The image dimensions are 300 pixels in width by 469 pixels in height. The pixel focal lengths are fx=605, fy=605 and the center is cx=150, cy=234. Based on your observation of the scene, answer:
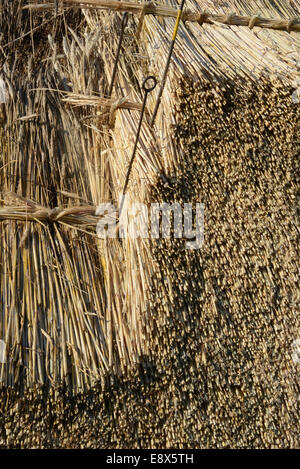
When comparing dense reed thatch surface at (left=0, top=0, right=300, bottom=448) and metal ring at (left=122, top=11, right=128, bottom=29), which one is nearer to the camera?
dense reed thatch surface at (left=0, top=0, right=300, bottom=448)

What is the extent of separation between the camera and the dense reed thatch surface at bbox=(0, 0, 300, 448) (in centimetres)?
217

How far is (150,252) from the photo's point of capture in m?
2.28

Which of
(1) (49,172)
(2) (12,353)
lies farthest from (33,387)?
(1) (49,172)

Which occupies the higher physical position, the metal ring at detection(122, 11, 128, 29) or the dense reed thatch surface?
the metal ring at detection(122, 11, 128, 29)

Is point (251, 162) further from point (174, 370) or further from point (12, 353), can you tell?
point (12, 353)

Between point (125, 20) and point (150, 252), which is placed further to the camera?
point (125, 20)

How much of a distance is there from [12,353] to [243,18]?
6.24ft

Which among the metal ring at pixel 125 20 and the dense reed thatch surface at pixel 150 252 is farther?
the metal ring at pixel 125 20

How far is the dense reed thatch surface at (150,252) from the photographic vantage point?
7.11 feet

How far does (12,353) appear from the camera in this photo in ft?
6.96

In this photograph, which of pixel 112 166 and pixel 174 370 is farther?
pixel 112 166

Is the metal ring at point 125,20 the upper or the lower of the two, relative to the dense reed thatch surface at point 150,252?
upper

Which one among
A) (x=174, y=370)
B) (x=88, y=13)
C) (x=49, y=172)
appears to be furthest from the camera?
(x=88, y=13)

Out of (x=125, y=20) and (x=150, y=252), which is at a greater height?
(x=125, y=20)
